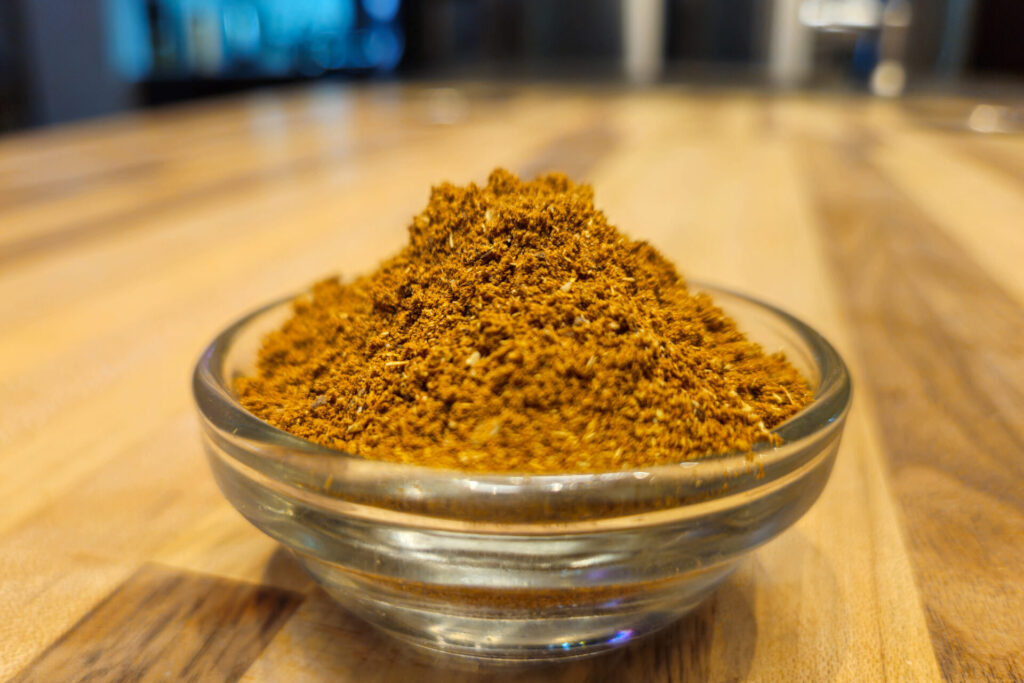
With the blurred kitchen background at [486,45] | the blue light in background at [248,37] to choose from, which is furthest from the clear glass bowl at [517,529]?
the blue light in background at [248,37]

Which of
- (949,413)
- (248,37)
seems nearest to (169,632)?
(949,413)

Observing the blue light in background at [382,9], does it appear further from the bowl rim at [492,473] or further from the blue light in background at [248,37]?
the bowl rim at [492,473]

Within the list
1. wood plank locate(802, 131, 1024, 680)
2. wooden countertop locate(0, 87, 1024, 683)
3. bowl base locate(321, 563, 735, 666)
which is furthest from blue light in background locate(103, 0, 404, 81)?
bowl base locate(321, 563, 735, 666)

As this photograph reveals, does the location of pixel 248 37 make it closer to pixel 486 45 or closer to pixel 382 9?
pixel 382 9

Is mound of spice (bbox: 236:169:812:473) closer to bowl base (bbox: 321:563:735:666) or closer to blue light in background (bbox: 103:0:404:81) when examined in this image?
bowl base (bbox: 321:563:735:666)

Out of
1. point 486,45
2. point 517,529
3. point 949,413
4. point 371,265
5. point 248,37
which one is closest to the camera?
point 517,529

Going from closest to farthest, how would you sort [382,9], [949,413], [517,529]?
[517,529] < [949,413] < [382,9]

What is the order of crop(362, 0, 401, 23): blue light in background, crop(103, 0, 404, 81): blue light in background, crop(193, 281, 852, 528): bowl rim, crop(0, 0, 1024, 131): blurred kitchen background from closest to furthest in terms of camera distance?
crop(193, 281, 852, 528): bowl rim → crop(0, 0, 1024, 131): blurred kitchen background → crop(103, 0, 404, 81): blue light in background → crop(362, 0, 401, 23): blue light in background

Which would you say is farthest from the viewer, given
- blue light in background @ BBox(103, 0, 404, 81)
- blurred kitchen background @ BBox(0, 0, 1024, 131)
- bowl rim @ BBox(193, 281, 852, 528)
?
blue light in background @ BBox(103, 0, 404, 81)
